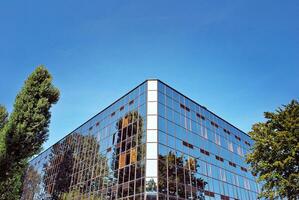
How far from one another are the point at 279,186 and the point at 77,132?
31.2 m

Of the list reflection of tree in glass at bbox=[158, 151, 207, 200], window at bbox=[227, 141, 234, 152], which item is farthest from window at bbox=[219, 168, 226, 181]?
window at bbox=[227, 141, 234, 152]

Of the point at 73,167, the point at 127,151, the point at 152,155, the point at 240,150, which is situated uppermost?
the point at 240,150

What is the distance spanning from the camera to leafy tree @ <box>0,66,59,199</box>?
66.9 feet

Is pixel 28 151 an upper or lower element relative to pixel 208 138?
lower

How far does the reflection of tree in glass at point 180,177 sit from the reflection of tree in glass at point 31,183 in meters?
28.3

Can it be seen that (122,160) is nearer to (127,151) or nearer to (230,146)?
(127,151)

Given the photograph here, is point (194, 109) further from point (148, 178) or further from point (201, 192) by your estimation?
point (148, 178)

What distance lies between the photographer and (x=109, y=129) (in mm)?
35156

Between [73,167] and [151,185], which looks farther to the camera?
[73,167]

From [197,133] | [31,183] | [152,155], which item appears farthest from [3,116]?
[31,183]

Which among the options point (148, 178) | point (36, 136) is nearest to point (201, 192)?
point (148, 178)

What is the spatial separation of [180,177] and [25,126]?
16.0 metres

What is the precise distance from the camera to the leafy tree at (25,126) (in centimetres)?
2041

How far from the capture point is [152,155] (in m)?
27.3
